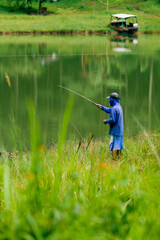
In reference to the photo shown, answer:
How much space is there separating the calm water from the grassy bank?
43.6 feet

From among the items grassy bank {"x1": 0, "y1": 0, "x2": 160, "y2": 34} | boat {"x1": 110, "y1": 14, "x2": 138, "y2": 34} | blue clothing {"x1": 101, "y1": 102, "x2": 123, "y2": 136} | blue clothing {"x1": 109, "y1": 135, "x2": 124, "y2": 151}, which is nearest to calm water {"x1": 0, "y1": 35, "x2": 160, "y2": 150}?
blue clothing {"x1": 101, "y1": 102, "x2": 123, "y2": 136}

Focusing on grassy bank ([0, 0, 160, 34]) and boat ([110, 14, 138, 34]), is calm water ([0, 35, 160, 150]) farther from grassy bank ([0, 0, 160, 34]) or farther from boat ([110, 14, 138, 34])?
boat ([110, 14, 138, 34])

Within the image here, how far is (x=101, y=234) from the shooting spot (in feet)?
6.23

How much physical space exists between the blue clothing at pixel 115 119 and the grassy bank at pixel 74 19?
153ft

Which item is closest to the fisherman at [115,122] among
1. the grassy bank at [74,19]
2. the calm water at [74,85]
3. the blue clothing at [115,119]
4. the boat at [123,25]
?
the blue clothing at [115,119]

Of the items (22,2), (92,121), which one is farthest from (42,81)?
(22,2)

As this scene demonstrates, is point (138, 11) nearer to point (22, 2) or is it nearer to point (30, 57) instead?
point (22, 2)

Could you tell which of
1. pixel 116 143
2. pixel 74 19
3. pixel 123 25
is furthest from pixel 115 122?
pixel 74 19

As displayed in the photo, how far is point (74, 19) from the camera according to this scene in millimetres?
63375

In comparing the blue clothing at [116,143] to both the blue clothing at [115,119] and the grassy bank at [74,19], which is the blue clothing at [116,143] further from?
the grassy bank at [74,19]

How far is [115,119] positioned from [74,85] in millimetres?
15632

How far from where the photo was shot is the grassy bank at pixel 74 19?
54825mm

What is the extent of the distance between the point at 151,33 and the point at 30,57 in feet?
108

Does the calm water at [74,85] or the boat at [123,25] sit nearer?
the calm water at [74,85]
